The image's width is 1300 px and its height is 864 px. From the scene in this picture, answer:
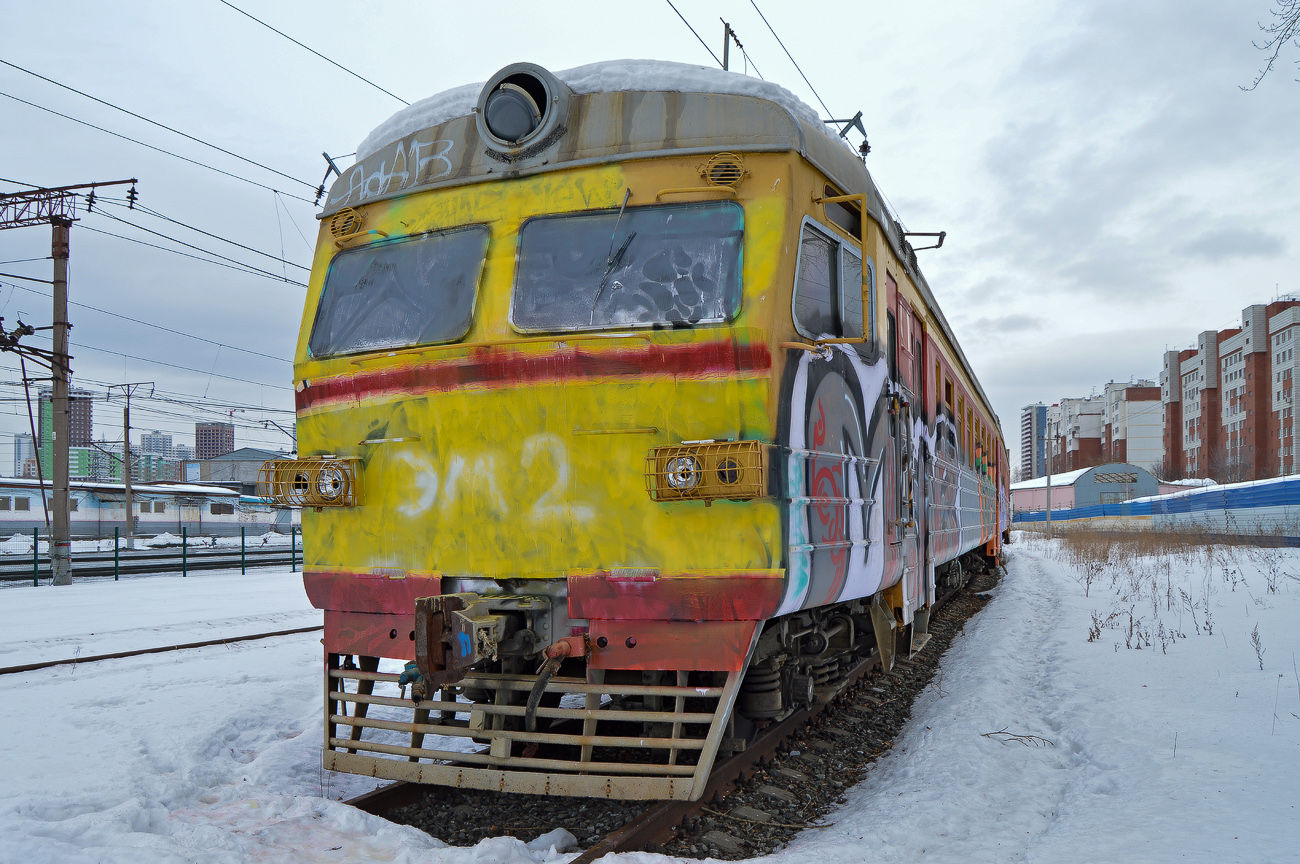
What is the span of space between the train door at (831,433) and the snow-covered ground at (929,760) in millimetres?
1177

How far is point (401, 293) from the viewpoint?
15.1 ft

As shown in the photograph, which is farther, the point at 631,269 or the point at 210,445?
the point at 210,445

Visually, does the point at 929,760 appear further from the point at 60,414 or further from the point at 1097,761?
the point at 60,414

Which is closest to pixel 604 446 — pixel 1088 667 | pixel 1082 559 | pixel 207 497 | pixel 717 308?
pixel 717 308

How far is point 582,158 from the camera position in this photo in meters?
4.28

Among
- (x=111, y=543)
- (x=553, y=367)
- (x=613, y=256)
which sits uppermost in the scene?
(x=613, y=256)

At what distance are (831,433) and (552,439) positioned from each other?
138 cm

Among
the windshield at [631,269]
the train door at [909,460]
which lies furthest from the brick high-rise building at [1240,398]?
the windshield at [631,269]

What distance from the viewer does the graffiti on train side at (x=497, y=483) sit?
4059 millimetres

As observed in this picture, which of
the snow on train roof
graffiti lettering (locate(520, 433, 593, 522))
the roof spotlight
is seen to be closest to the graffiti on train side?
graffiti lettering (locate(520, 433, 593, 522))

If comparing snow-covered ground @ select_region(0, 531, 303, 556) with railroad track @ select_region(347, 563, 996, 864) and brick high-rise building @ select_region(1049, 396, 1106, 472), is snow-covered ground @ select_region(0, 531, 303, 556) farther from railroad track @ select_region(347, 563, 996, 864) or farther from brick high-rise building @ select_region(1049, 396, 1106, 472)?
brick high-rise building @ select_region(1049, 396, 1106, 472)

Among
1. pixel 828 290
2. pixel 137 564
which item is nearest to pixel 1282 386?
pixel 137 564

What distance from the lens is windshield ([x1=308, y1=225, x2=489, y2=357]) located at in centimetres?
441

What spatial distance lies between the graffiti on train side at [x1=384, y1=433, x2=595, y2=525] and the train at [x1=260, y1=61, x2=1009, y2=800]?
1cm
